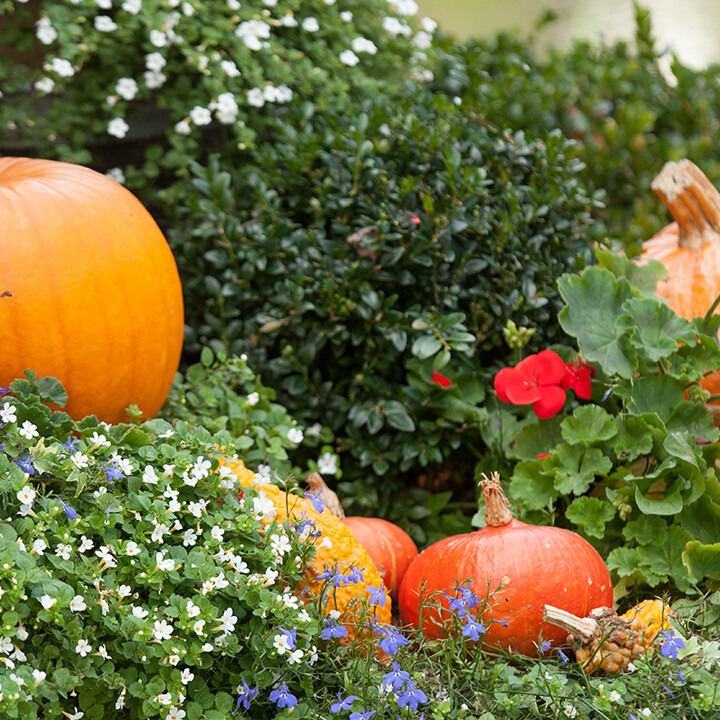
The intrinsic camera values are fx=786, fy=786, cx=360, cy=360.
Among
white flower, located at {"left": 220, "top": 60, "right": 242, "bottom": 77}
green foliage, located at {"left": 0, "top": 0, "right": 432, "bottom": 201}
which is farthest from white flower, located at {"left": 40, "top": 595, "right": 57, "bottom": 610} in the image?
white flower, located at {"left": 220, "top": 60, "right": 242, "bottom": 77}

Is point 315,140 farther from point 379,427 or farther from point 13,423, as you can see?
point 13,423

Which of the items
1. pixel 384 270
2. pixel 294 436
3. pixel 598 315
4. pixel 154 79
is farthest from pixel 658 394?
pixel 154 79

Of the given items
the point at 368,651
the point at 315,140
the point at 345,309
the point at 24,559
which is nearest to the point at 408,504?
the point at 345,309

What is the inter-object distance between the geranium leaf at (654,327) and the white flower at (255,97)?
1383 millimetres

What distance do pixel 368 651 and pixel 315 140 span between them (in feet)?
5.42

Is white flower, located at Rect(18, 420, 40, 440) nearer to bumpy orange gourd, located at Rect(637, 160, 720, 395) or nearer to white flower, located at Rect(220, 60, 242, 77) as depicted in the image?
white flower, located at Rect(220, 60, 242, 77)

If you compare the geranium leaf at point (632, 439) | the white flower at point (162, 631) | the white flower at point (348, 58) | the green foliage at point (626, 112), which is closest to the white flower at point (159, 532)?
the white flower at point (162, 631)

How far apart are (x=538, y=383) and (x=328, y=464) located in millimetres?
652

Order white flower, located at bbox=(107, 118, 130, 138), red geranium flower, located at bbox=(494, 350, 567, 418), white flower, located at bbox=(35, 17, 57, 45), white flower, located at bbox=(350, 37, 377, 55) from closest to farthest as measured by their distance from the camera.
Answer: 1. red geranium flower, located at bbox=(494, 350, 567, 418)
2. white flower, located at bbox=(35, 17, 57, 45)
3. white flower, located at bbox=(107, 118, 130, 138)
4. white flower, located at bbox=(350, 37, 377, 55)

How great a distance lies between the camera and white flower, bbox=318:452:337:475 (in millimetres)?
2307

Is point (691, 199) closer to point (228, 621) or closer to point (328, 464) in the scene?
point (328, 464)

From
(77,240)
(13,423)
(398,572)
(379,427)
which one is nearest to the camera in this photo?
(13,423)

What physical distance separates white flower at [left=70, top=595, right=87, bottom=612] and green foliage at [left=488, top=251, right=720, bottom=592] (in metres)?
1.14

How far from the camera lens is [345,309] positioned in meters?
2.36
